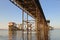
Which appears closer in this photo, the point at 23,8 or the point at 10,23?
the point at 23,8

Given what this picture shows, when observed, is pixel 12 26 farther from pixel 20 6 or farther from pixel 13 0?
pixel 13 0

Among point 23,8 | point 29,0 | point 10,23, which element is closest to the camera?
point 29,0

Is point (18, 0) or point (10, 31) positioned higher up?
point (18, 0)

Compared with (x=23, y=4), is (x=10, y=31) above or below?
below

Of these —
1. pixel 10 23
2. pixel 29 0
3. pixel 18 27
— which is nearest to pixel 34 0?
pixel 29 0

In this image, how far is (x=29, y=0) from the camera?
2033 centimetres

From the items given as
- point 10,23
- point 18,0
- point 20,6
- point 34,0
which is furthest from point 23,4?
point 10,23

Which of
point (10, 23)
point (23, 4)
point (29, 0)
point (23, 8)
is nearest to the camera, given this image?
point (29, 0)

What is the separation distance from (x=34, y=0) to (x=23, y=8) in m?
5.23

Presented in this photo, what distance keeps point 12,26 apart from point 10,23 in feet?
4.07

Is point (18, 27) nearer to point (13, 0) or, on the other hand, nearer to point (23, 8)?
point (23, 8)

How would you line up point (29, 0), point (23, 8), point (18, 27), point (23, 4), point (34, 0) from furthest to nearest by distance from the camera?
1. point (18, 27)
2. point (23, 8)
3. point (23, 4)
4. point (29, 0)
5. point (34, 0)

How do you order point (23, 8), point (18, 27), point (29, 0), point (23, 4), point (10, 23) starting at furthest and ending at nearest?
point (18, 27) < point (10, 23) < point (23, 8) < point (23, 4) < point (29, 0)

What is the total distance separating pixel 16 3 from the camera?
2062 cm
